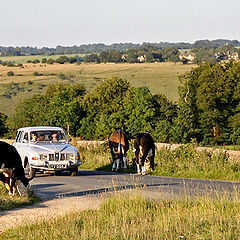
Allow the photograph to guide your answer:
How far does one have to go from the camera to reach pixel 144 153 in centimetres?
2352

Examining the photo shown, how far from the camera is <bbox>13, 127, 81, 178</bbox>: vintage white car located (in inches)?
843

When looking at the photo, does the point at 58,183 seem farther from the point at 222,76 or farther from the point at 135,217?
the point at 222,76

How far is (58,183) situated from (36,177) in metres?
3.15

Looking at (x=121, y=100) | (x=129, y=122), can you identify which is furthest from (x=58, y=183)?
(x=121, y=100)

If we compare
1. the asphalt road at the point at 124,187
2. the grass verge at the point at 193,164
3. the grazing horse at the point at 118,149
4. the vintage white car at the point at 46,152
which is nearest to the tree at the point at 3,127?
the grass verge at the point at 193,164

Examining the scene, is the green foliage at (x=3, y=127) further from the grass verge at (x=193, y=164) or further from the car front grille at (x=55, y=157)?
the car front grille at (x=55, y=157)

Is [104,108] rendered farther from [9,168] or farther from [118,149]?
[9,168]

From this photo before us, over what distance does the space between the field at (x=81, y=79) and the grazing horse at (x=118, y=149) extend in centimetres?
11307

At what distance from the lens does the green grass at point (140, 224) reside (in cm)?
956

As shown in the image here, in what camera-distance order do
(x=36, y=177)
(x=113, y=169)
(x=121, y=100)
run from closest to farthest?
(x=36, y=177), (x=113, y=169), (x=121, y=100)

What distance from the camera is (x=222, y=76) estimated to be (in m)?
86.8

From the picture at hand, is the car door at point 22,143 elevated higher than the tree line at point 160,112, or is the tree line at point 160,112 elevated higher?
the car door at point 22,143

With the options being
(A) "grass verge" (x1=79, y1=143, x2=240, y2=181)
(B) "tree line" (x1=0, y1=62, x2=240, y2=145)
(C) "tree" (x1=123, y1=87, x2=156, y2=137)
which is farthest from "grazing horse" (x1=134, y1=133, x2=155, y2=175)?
(C) "tree" (x1=123, y1=87, x2=156, y2=137)

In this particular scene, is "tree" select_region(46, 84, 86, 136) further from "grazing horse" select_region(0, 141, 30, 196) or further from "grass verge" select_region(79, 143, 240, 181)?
"grazing horse" select_region(0, 141, 30, 196)
